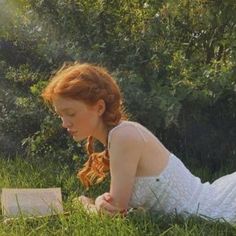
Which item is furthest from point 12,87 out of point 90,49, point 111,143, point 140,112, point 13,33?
point 111,143

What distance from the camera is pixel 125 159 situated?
301cm

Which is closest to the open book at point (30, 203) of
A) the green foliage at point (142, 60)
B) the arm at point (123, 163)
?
the arm at point (123, 163)

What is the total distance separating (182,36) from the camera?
191 inches

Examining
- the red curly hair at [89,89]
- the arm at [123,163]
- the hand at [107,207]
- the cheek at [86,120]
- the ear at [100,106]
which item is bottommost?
the hand at [107,207]

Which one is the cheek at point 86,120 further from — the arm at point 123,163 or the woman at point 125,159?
the arm at point 123,163

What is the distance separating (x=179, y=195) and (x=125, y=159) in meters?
0.37

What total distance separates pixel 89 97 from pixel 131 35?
170 cm

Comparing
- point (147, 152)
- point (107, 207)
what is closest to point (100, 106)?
point (147, 152)

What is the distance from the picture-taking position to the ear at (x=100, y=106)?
10.2 ft

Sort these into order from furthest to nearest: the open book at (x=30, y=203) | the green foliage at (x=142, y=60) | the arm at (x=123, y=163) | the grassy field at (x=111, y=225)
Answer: the green foliage at (x=142, y=60) → the open book at (x=30, y=203) → the arm at (x=123, y=163) → the grassy field at (x=111, y=225)

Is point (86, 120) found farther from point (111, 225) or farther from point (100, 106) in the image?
point (111, 225)

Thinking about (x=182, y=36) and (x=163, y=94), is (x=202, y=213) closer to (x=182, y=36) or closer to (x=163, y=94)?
(x=163, y=94)

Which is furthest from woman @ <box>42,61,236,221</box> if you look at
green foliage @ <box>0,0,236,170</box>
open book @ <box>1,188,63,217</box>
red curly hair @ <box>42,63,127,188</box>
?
green foliage @ <box>0,0,236,170</box>

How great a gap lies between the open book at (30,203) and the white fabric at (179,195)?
0.38m
